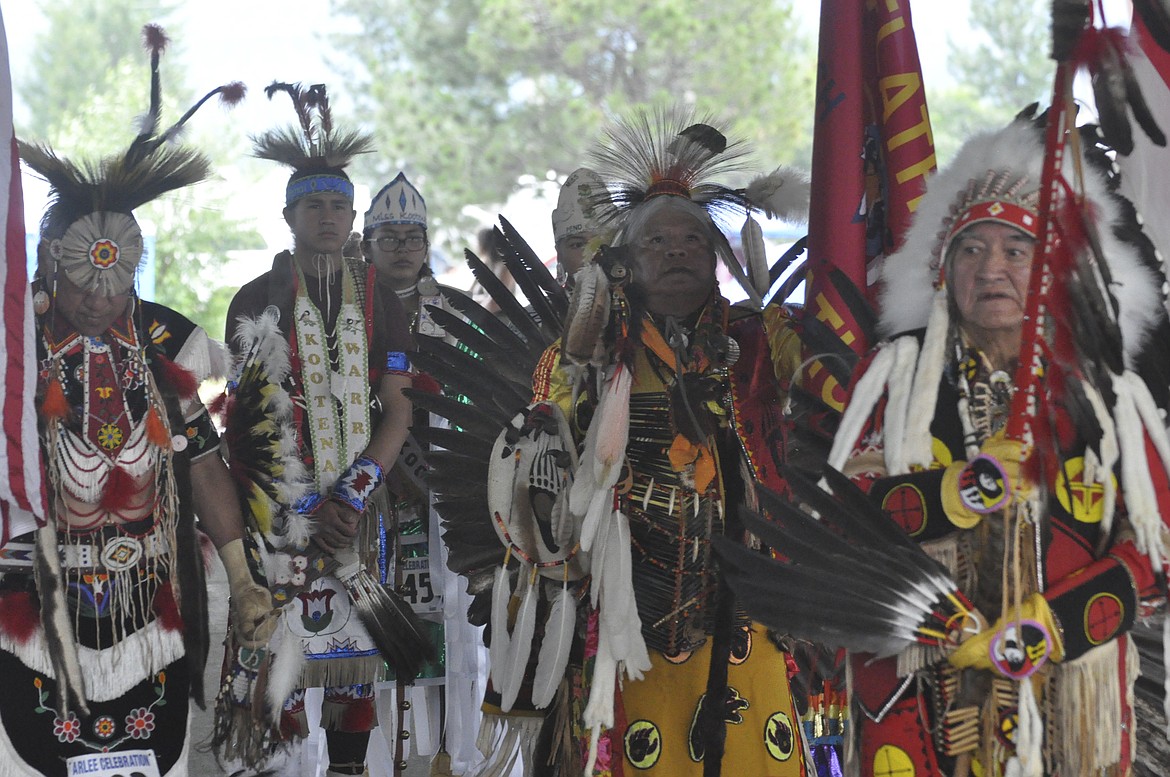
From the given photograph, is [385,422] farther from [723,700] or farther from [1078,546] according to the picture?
[1078,546]

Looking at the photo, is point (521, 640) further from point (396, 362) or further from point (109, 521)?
point (396, 362)

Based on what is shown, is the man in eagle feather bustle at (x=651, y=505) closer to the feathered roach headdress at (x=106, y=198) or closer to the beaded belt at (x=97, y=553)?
the beaded belt at (x=97, y=553)

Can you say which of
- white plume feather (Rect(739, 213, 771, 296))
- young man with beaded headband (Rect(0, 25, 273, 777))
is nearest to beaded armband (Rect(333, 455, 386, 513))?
young man with beaded headband (Rect(0, 25, 273, 777))

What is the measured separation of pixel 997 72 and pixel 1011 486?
1202 inches

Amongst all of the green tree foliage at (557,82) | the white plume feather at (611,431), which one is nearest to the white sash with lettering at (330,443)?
the white plume feather at (611,431)

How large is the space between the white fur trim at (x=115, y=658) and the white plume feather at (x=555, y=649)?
97 cm

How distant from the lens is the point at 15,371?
3336 mm

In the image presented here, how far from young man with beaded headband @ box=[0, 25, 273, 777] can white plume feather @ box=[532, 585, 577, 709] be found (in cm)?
83

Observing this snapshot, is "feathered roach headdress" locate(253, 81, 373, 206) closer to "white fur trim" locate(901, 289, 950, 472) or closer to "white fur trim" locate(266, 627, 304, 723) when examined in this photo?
"white fur trim" locate(266, 627, 304, 723)

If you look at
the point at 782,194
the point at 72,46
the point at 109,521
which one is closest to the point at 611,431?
the point at 782,194

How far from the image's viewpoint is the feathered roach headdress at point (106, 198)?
375 centimetres

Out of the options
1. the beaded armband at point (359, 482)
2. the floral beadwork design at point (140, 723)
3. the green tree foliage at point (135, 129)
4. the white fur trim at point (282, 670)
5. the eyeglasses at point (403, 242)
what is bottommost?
the floral beadwork design at point (140, 723)

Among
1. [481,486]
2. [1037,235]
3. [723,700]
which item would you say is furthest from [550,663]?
[1037,235]

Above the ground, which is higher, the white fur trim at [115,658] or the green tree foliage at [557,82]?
the green tree foliage at [557,82]
